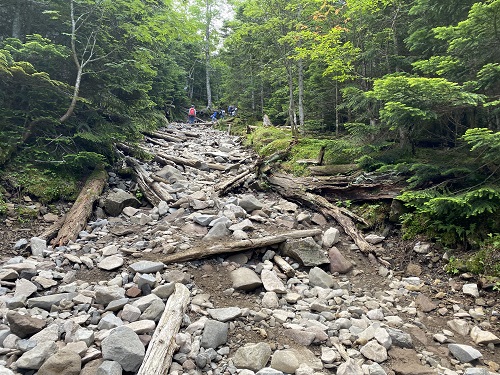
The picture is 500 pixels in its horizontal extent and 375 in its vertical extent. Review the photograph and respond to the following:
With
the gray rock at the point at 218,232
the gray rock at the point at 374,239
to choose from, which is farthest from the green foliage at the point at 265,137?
the gray rock at the point at 374,239

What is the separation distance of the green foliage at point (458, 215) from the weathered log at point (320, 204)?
0.92 metres

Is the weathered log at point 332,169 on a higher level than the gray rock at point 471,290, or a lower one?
higher

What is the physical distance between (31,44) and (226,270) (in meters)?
7.48

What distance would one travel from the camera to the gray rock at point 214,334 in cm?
393

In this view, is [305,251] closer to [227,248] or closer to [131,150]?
[227,248]

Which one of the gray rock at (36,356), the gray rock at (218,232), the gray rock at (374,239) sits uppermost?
the gray rock at (218,232)

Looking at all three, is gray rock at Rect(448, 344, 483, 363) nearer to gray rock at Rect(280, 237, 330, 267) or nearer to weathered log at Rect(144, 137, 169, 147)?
gray rock at Rect(280, 237, 330, 267)

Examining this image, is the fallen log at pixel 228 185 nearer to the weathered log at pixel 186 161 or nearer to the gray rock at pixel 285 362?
the weathered log at pixel 186 161

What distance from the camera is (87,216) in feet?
25.7

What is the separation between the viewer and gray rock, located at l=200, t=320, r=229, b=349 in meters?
3.93

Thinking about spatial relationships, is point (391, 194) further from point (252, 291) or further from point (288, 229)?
point (252, 291)

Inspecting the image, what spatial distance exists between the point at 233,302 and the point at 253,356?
129 cm

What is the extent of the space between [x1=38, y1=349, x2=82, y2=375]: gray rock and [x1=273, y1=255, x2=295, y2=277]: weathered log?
139 inches

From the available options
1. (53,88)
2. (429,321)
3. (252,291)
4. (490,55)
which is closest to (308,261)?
(252,291)
